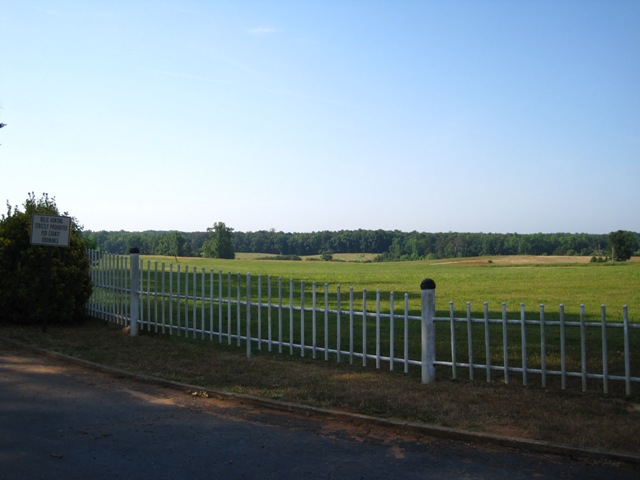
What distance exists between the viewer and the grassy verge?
6.22 meters

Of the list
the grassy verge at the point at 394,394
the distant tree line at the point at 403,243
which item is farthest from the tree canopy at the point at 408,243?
the grassy verge at the point at 394,394

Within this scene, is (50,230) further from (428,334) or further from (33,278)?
(428,334)

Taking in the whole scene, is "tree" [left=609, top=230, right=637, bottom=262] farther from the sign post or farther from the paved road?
the paved road

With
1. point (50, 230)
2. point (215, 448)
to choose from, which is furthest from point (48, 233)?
point (215, 448)

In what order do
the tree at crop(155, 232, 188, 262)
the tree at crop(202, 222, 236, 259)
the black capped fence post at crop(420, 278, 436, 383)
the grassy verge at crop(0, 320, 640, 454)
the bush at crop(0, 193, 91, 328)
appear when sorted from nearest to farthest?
the grassy verge at crop(0, 320, 640, 454) → the black capped fence post at crop(420, 278, 436, 383) → the bush at crop(0, 193, 91, 328) → the tree at crop(155, 232, 188, 262) → the tree at crop(202, 222, 236, 259)

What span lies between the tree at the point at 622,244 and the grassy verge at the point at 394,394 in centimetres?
9059

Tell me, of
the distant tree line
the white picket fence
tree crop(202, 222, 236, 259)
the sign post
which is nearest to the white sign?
the sign post

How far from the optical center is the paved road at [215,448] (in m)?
5.10

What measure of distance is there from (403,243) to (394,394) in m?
105

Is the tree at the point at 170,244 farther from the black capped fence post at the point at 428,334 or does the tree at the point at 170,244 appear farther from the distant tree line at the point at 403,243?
the black capped fence post at the point at 428,334

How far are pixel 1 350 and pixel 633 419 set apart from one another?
10.1 m

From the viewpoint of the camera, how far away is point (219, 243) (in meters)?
124

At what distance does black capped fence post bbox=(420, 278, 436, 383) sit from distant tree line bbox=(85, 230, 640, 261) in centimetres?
9245

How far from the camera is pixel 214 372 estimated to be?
9.20 metres
